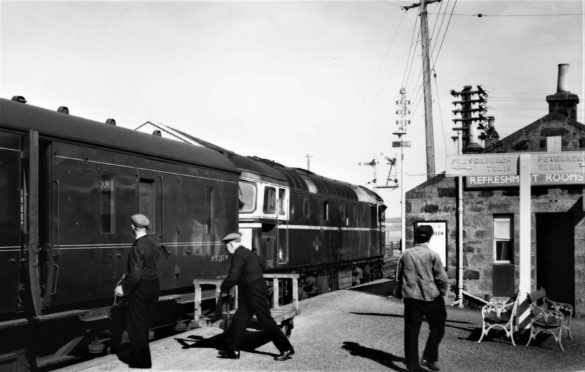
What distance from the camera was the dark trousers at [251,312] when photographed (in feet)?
27.8

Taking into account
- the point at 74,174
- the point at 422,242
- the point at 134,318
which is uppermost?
the point at 74,174

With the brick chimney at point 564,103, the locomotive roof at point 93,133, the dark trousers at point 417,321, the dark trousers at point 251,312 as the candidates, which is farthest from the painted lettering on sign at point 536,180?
the dark trousers at point 251,312

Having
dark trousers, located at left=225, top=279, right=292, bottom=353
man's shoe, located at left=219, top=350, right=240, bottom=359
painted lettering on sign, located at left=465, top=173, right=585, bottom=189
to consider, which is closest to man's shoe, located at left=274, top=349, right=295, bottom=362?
dark trousers, located at left=225, top=279, right=292, bottom=353

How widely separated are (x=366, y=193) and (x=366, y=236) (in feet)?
5.52

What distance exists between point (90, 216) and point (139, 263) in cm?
180

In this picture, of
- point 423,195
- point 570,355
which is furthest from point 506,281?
point 570,355

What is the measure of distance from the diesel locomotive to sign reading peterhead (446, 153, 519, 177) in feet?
13.5

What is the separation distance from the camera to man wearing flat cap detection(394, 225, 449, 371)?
25.9ft

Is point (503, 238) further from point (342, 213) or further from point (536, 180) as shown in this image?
point (342, 213)

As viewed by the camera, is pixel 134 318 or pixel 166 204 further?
pixel 166 204

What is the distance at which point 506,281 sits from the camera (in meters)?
15.8

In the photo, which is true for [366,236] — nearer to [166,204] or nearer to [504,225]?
[504,225]

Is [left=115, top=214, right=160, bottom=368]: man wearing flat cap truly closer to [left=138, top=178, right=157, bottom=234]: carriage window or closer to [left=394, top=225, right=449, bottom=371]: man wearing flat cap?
[left=138, top=178, right=157, bottom=234]: carriage window

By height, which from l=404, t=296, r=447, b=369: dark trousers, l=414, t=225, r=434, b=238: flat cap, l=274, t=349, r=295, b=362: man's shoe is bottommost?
l=274, t=349, r=295, b=362: man's shoe
